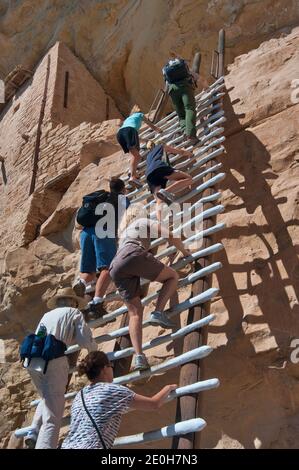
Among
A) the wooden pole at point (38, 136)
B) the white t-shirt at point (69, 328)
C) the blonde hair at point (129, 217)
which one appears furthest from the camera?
the wooden pole at point (38, 136)

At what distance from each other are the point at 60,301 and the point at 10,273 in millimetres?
2447

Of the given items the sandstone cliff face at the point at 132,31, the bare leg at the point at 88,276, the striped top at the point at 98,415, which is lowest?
the sandstone cliff face at the point at 132,31

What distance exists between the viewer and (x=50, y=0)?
1120cm

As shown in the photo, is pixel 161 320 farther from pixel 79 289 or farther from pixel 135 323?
pixel 79 289

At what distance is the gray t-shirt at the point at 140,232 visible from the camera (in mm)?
3430

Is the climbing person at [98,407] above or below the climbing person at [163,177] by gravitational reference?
above

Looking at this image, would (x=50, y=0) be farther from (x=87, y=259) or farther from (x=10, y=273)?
(x=87, y=259)

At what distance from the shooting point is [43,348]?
3.27 meters

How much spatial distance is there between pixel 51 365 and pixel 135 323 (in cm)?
49

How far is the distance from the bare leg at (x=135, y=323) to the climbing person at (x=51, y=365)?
26 centimetres

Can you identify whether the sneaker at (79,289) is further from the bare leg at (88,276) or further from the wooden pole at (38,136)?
the wooden pole at (38,136)

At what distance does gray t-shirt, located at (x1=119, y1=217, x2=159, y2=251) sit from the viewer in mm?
3430

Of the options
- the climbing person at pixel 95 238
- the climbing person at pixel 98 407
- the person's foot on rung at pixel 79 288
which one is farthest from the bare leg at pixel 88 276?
the climbing person at pixel 98 407
